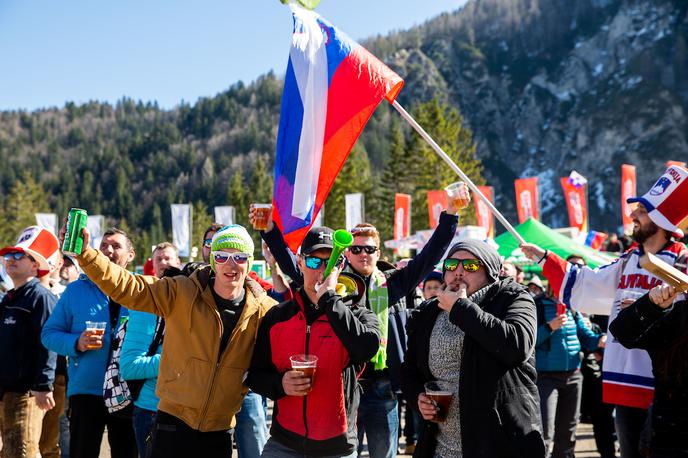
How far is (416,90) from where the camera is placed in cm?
16450

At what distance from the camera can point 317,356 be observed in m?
3.51

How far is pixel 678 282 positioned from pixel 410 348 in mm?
1414

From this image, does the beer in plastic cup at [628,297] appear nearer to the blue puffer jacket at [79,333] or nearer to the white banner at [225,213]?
the blue puffer jacket at [79,333]

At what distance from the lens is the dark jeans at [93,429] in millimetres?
4914

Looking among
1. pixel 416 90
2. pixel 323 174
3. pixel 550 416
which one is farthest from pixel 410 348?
pixel 416 90

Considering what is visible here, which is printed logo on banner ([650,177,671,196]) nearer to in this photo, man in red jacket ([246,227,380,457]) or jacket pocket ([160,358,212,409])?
man in red jacket ([246,227,380,457])

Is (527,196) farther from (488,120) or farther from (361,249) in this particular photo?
(488,120)

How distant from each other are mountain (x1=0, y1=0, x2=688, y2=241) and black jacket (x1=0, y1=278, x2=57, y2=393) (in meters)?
109

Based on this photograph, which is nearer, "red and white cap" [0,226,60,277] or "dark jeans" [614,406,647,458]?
"dark jeans" [614,406,647,458]

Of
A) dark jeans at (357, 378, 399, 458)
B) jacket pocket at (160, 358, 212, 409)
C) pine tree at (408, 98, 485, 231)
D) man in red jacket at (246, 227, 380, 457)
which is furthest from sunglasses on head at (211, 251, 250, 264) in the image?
pine tree at (408, 98, 485, 231)

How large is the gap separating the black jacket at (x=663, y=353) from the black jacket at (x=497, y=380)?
1.83ft

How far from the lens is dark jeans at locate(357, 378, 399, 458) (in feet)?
15.4

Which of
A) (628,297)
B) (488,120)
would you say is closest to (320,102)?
(628,297)

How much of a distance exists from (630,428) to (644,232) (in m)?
1.29
